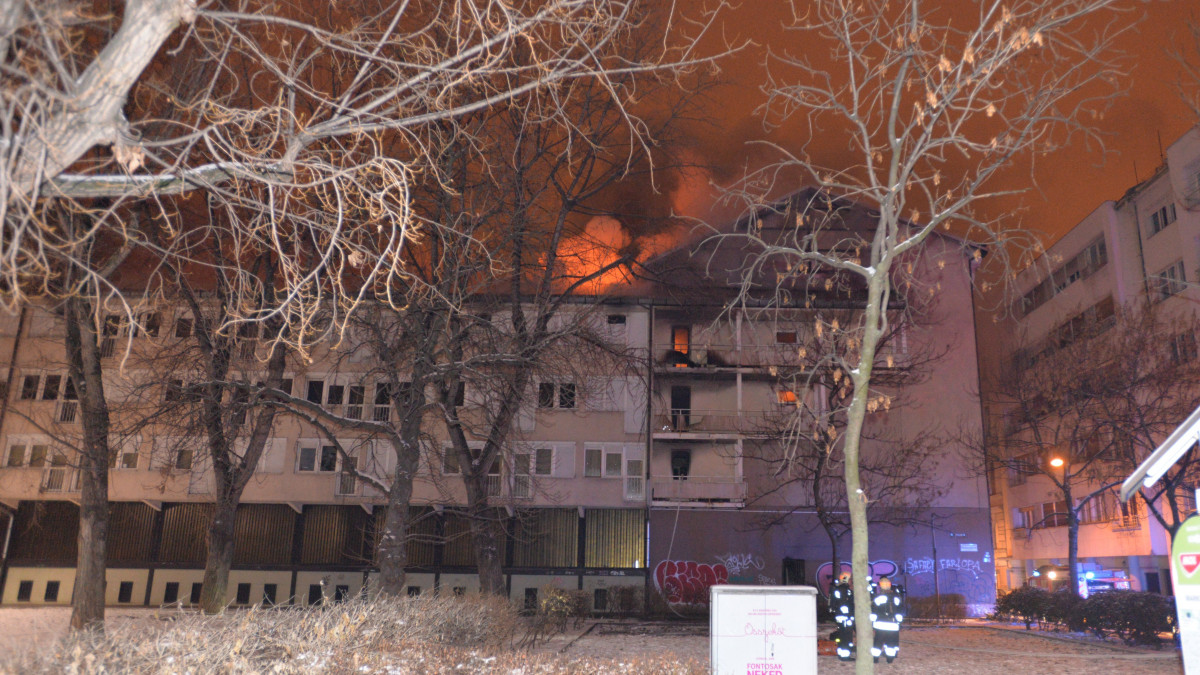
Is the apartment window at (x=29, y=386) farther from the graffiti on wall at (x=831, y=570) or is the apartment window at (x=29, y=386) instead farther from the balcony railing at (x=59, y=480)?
the graffiti on wall at (x=831, y=570)

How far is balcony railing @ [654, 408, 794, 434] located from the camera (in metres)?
33.3

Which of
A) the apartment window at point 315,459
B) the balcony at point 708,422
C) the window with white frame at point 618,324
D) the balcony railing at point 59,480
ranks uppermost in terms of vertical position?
the window with white frame at point 618,324

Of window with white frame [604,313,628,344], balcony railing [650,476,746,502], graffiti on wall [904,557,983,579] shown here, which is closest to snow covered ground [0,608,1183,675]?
graffiti on wall [904,557,983,579]

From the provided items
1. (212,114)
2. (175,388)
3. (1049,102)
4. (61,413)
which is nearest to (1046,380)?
(1049,102)

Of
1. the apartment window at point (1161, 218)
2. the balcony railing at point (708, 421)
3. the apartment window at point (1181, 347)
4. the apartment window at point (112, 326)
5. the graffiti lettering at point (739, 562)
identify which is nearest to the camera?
the apartment window at point (112, 326)

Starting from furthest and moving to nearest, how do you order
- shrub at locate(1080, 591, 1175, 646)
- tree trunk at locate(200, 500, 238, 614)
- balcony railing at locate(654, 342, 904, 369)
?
balcony railing at locate(654, 342, 904, 369) → shrub at locate(1080, 591, 1175, 646) → tree trunk at locate(200, 500, 238, 614)

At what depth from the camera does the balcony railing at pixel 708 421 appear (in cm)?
3335

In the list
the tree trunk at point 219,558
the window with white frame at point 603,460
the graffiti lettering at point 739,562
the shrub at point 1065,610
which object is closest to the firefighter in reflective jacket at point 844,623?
the shrub at point 1065,610

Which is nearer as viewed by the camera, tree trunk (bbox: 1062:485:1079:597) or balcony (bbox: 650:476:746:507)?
tree trunk (bbox: 1062:485:1079:597)

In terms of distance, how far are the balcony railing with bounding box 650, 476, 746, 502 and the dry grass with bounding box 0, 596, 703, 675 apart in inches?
841

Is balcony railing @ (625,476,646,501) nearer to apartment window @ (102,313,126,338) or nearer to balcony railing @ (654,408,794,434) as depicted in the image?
balcony railing @ (654,408,794,434)

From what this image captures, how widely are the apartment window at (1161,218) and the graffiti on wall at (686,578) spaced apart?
25.2m

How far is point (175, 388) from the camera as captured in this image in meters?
14.3

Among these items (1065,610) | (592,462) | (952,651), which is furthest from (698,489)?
(952,651)
